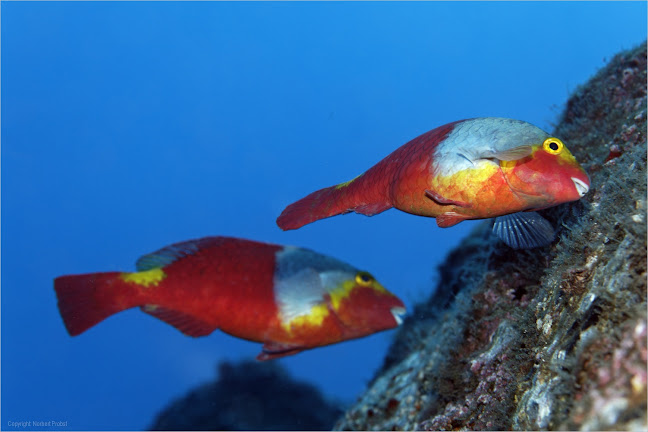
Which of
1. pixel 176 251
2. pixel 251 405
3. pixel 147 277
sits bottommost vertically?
pixel 251 405

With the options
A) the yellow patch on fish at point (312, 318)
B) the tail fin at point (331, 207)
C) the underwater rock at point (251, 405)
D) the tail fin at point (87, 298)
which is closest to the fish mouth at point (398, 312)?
the yellow patch on fish at point (312, 318)

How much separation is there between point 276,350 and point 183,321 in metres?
0.81

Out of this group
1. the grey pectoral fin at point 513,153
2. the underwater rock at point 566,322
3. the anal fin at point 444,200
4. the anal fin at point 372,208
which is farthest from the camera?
the anal fin at point 372,208

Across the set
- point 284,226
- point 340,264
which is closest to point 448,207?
point 284,226

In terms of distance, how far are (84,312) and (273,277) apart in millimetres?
1662

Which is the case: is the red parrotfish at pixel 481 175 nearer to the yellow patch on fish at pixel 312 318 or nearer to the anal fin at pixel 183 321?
the yellow patch on fish at pixel 312 318

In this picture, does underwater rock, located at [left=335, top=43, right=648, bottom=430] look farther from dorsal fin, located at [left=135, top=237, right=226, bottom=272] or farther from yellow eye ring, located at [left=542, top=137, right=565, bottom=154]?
dorsal fin, located at [left=135, top=237, right=226, bottom=272]

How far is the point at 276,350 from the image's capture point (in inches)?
149

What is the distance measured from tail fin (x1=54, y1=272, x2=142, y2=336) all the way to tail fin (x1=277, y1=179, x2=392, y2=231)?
1.80 metres

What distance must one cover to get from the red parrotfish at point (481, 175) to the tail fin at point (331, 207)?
2 centimetres

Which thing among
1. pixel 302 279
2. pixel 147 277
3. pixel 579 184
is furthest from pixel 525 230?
pixel 147 277

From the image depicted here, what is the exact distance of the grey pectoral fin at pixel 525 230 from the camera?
8.96 ft

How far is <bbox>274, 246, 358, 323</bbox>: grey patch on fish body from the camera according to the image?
12.3 feet

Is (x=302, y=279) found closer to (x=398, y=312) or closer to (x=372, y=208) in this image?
(x=398, y=312)
